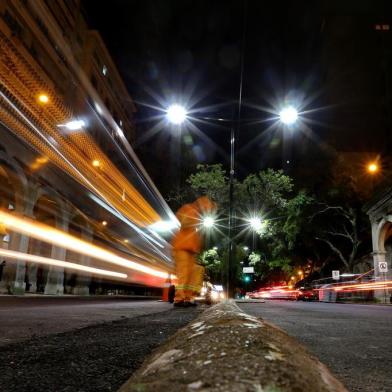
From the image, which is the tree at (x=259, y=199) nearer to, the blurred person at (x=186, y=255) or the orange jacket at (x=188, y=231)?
the blurred person at (x=186, y=255)

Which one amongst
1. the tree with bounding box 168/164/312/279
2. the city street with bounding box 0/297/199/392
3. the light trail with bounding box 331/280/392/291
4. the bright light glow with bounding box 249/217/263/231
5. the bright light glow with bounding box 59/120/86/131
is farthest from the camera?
the tree with bounding box 168/164/312/279

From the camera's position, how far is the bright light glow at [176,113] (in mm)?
15940

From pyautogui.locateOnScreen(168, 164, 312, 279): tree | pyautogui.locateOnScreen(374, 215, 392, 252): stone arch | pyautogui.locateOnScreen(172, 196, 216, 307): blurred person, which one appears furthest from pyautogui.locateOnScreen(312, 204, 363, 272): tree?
pyautogui.locateOnScreen(172, 196, 216, 307): blurred person

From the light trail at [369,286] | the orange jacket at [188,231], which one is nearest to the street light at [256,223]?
the light trail at [369,286]

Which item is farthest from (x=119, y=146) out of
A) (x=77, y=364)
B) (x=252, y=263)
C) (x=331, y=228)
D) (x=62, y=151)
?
(x=252, y=263)

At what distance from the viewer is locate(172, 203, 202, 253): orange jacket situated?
27.1 feet

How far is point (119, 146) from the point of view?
13.3 m

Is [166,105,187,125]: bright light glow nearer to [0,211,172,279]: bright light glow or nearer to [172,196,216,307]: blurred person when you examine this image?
[0,211,172,279]: bright light glow

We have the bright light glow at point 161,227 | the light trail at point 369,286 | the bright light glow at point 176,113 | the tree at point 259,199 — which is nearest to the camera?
the bright light glow at point 161,227

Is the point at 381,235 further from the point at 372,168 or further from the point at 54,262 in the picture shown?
the point at 54,262

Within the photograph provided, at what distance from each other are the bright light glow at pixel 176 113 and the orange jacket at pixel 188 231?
8.13 meters

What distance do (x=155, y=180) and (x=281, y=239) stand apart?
491 inches

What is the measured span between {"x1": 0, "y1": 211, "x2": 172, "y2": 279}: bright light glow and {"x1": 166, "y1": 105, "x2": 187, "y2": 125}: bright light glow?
5796 mm

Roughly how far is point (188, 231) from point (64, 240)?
11595 millimetres
